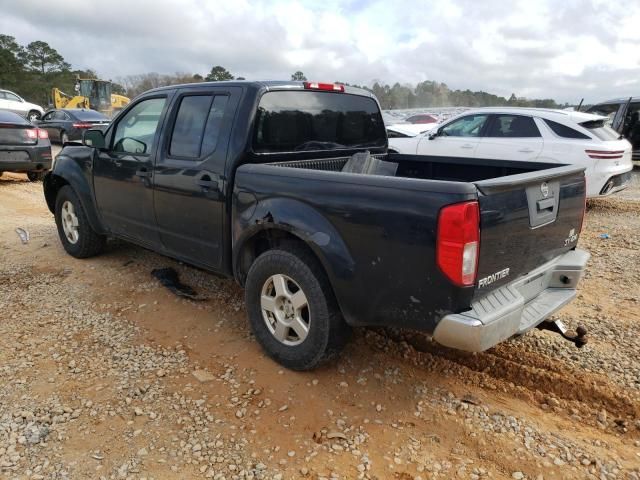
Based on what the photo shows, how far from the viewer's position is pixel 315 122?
3.86 meters

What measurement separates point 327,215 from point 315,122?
142 cm

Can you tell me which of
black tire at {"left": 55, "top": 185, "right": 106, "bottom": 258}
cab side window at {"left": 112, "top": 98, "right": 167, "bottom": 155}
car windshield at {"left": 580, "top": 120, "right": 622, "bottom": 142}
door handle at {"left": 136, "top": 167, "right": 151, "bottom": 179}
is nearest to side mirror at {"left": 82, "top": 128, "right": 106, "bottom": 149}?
cab side window at {"left": 112, "top": 98, "right": 167, "bottom": 155}

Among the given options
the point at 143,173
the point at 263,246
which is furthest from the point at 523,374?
the point at 143,173

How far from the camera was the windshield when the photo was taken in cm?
348

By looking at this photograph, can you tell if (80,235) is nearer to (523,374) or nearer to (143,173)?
(143,173)

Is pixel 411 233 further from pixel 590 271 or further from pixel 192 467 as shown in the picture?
pixel 590 271

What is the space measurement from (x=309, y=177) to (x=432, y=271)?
3.09 ft

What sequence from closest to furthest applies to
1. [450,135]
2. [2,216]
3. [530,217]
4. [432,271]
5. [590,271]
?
[432,271] → [530,217] → [590,271] → [2,216] → [450,135]

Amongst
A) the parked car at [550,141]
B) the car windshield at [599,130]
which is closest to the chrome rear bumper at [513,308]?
the parked car at [550,141]

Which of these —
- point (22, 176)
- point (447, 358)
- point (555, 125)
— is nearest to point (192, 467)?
point (447, 358)

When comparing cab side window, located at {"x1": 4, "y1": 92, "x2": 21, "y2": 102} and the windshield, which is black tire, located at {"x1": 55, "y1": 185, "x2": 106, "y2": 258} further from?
cab side window, located at {"x1": 4, "y1": 92, "x2": 21, "y2": 102}

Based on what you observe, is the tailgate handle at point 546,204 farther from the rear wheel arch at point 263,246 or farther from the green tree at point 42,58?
the green tree at point 42,58

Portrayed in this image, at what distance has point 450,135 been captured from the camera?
9.00 meters

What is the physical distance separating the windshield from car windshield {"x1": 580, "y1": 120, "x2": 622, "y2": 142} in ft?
15.7
